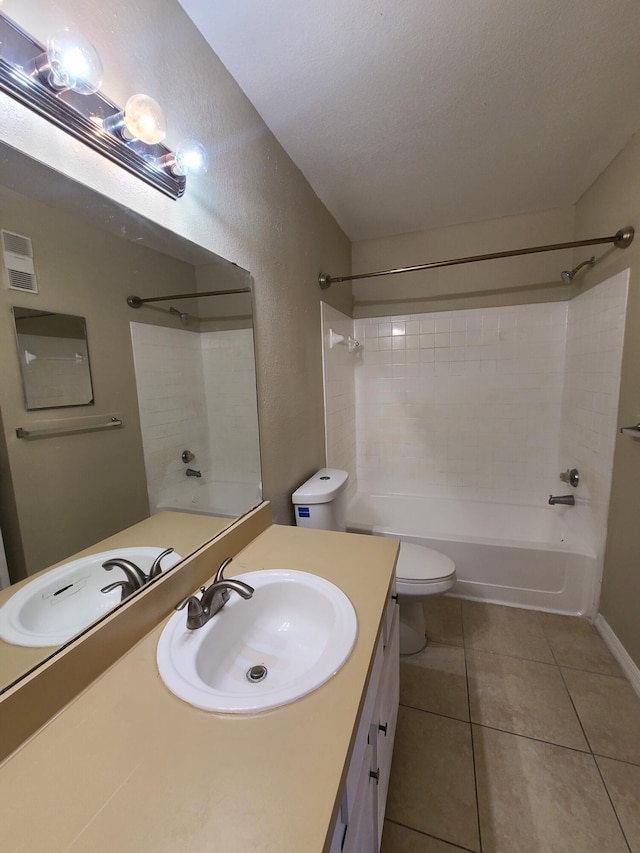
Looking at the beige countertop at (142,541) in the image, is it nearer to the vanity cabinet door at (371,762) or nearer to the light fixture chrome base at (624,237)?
the vanity cabinet door at (371,762)

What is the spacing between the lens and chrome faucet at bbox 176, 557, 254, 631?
0.78 metres

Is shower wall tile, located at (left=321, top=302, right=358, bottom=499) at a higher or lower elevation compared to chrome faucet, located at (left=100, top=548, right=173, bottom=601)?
higher

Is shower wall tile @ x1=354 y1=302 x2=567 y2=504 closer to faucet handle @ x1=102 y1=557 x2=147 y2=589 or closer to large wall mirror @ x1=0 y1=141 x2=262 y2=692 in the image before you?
large wall mirror @ x1=0 y1=141 x2=262 y2=692

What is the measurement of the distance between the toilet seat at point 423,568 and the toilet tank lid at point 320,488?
1.61 ft

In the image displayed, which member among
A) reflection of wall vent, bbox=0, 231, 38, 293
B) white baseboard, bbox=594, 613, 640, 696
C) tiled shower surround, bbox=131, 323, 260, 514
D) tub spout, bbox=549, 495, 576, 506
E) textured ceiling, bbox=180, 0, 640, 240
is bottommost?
white baseboard, bbox=594, 613, 640, 696

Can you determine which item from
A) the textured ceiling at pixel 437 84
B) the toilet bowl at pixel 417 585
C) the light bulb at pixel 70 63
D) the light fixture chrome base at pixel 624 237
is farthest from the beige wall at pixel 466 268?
the toilet bowl at pixel 417 585

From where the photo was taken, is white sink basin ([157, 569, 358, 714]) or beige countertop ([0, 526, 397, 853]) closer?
beige countertop ([0, 526, 397, 853])

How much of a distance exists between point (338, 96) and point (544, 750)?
2.53 metres

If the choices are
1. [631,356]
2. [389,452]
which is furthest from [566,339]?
[389,452]

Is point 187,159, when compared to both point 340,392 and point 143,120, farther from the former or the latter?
point 340,392

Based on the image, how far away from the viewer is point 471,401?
255cm

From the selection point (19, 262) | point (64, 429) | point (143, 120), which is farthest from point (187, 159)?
point (64, 429)

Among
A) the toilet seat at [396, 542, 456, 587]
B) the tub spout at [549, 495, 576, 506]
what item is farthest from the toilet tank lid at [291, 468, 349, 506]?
the tub spout at [549, 495, 576, 506]

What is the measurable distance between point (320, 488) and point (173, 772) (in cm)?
117
